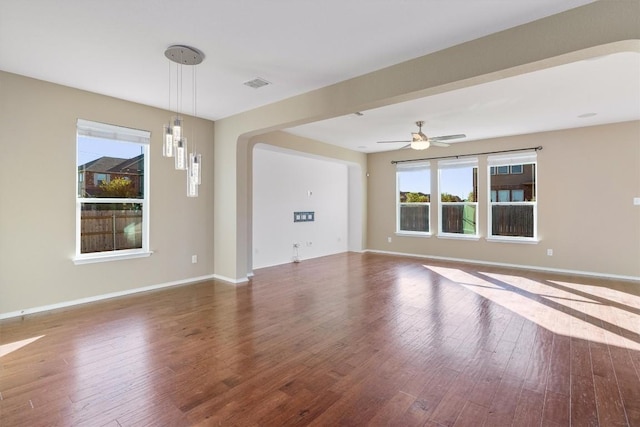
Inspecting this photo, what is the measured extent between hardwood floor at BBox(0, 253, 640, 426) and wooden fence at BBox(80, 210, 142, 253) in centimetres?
77

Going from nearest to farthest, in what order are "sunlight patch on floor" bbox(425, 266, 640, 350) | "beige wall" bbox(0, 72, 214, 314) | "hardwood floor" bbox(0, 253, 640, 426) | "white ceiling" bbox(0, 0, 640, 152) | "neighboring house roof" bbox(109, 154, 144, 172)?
"hardwood floor" bbox(0, 253, 640, 426)
"white ceiling" bbox(0, 0, 640, 152)
"sunlight patch on floor" bbox(425, 266, 640, 350)
"beige wall" bbox(0, 72, 214, 314)
"neighboring house roof" bbox(109, 154, 144, 172)

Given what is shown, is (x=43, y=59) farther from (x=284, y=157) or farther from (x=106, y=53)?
(x=284, y=157)

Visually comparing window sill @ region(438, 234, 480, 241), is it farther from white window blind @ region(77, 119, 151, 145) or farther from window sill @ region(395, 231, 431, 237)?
white window blind @ region(77, 119, 151, 145)

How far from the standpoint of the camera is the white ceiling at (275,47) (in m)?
2.31

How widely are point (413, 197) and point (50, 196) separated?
703 centimetres

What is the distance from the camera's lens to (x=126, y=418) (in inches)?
73.5

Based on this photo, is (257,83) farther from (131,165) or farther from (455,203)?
(455,203)

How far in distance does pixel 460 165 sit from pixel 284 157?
4.05m

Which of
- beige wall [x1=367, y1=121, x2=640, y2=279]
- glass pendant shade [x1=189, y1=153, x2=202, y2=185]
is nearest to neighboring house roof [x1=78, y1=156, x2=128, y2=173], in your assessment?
glass pendant shade [x1=189, y1=153, x2=202, y2=185]

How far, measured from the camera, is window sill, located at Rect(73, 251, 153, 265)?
395cm

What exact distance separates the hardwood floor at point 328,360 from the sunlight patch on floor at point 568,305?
0.03 metres

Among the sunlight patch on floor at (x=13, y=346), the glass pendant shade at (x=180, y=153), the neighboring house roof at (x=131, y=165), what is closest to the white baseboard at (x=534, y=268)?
the neighboring house roof at (x=131, y=165)

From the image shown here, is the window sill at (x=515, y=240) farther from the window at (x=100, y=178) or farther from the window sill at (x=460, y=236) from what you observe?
the window at (x=100, y=178)

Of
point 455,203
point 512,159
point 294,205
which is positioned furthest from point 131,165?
point 512,159
